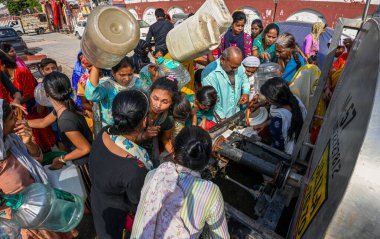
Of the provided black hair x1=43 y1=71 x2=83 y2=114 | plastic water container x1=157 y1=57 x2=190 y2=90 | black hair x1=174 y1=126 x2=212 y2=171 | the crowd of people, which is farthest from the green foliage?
black hair x1=174 y1=126 x2=212 y2=171

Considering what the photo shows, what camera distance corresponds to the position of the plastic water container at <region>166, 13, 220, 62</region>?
2.79 m

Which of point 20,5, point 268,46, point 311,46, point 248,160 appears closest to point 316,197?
point 248,160

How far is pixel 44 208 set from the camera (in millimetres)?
1327

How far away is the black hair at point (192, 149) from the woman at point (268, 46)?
3.39m

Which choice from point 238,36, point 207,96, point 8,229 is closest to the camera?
point 8,229

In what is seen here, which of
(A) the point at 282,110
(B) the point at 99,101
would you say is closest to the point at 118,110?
(B) the point at 99,101

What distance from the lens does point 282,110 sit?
217 cm

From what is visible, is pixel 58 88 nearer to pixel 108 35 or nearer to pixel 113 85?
pixel 113 85

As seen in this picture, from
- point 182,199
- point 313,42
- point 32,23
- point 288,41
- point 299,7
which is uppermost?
point 299,7

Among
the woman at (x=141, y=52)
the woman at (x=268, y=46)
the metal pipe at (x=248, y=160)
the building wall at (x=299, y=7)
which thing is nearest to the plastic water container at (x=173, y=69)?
the metal pipe at (x=248, y=160)

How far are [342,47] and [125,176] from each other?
5.22m

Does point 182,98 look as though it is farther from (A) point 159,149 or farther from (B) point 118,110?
(B) point 118,110

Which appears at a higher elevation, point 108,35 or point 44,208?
point 108,35

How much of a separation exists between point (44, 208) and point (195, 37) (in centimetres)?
233
